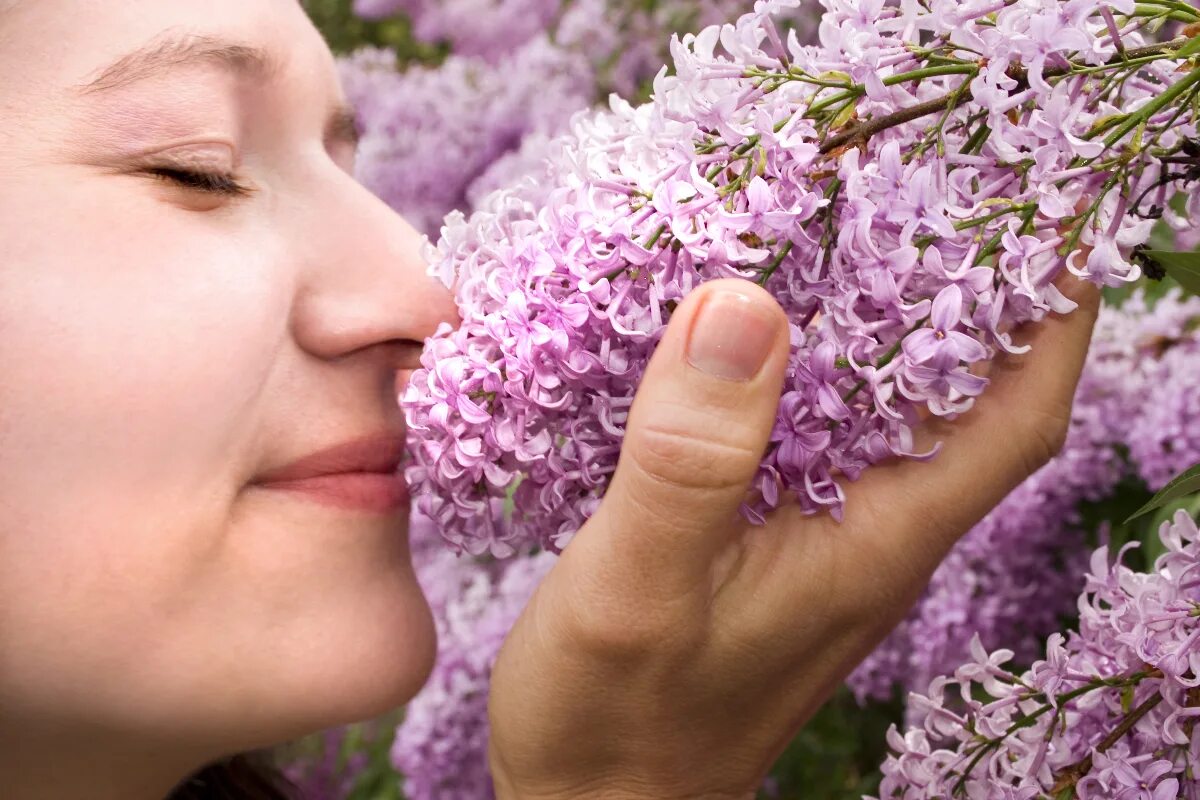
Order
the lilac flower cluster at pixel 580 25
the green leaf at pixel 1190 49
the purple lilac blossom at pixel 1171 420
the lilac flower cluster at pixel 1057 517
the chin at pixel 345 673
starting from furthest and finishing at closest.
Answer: the lilac flower cluster at pixel 580 25 < the lilac flower cluster at pixel 1057 517 < the purple lilac blossom at pixel 1171 420 < the chin at pixel 345 673 < the green leaf at pixel 1190 49

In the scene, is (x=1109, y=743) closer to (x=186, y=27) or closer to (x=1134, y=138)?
(x=1134, y=138)

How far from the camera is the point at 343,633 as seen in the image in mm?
800

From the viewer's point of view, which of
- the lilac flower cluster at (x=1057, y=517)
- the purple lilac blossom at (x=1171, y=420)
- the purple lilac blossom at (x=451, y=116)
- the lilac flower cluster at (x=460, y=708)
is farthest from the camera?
the purple lilac blossom at (x=451, y=116)

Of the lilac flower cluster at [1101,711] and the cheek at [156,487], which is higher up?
the cheek at [156,487]

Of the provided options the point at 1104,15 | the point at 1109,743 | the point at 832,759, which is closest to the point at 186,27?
the point at 1104,15

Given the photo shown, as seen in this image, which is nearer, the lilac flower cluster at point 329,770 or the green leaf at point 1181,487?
the green leaf at point 1181,487

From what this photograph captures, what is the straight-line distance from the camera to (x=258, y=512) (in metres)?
0.77

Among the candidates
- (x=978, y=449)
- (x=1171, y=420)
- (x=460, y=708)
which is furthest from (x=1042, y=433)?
(x=460, y=708)

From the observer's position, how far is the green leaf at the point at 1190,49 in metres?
0.54

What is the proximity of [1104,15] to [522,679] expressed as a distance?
19.5 inches

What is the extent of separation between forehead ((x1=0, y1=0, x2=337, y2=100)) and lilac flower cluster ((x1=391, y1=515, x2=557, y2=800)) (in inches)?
35.7

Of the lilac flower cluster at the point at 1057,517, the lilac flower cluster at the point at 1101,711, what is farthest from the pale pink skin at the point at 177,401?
the lilac flower cluster at the point at 1057,517

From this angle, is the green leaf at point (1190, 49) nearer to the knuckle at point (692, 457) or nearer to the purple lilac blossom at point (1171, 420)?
the knuckle at point (692, 457)

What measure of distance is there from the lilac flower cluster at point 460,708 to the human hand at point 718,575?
2.47ft
